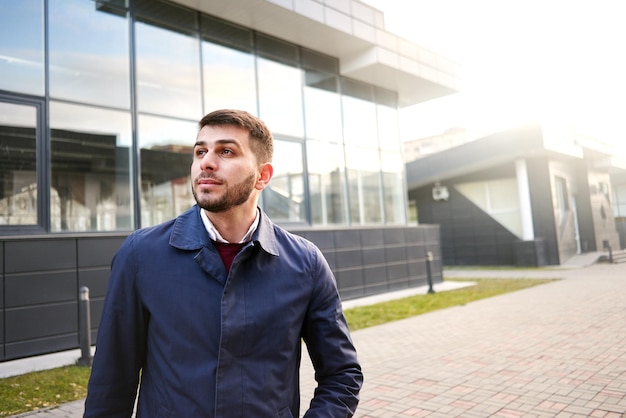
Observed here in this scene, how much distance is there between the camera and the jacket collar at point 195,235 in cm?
178

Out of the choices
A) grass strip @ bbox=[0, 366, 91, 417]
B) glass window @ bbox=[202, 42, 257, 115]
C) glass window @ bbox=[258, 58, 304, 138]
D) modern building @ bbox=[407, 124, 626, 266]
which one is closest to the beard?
grass strip @ bbox=[0, 366, 91, 417]

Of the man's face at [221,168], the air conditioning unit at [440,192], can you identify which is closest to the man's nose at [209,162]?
the man's face at [221,168]

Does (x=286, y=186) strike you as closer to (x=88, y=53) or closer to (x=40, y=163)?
(x=88, y=53)

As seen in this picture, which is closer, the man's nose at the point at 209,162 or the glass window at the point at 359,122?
the man's nose at the point at 209,162

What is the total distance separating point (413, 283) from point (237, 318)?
13577mm

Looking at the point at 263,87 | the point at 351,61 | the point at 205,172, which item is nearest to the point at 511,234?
the point at 351,61

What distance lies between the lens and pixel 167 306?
1.71 meters

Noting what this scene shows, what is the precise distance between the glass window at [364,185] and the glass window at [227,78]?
3767 mm

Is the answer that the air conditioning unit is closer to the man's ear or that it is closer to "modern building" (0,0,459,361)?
"modern building" (0,0,459,361)

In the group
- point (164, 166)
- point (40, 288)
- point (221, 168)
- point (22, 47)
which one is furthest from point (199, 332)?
point (164, 166)

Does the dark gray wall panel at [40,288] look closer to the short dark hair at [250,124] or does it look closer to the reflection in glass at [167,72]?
the reflection in glass at [167,72]

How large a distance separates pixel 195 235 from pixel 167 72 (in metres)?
9.08

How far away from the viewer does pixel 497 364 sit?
5.78m

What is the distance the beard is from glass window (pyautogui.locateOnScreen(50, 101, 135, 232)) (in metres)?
7.23
